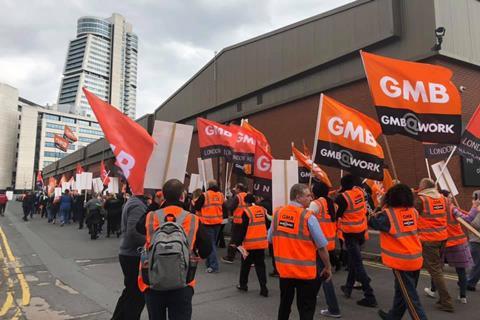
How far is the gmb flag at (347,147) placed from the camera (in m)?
5.88

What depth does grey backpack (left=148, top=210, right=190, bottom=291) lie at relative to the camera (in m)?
3.06

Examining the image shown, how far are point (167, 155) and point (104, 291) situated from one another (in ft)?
9.66

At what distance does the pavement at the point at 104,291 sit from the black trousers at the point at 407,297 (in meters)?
0.89

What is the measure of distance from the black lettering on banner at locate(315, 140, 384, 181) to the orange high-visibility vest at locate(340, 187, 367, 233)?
540 mm

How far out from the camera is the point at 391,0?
1205 cm

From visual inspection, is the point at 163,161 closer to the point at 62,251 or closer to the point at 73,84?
the point at 62,251

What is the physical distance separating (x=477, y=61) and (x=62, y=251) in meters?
14.4

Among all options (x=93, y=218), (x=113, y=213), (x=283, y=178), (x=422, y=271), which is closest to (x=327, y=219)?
(x=283, y=178)

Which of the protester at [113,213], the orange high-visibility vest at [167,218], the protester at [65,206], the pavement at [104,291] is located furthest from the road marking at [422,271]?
the protester at [65,206]

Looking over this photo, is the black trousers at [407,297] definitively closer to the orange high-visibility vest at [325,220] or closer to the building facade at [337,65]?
the orange high-visibility vest at [325,220]

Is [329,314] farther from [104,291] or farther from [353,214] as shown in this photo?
[104,291]

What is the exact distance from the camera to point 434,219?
226 inches

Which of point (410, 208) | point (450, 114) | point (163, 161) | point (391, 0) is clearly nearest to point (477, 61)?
point (391, 0)

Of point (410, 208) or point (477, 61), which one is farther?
point (477, 61)
